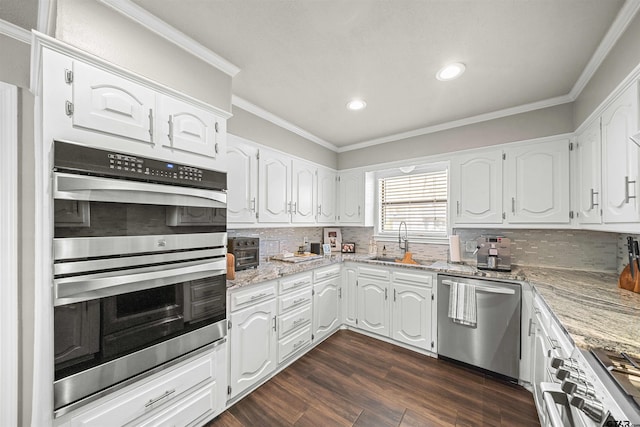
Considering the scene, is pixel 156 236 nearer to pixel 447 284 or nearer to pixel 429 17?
pixel 429 17

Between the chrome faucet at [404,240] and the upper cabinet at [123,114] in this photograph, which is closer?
the upper cabinet at [123,114]

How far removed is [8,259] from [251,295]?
4.39 feet

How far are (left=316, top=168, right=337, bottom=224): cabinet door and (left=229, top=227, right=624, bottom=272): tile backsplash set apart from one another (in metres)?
0.37

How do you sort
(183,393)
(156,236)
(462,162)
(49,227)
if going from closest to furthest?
(49,227) → (156,236) → (183,393) → (462,162)

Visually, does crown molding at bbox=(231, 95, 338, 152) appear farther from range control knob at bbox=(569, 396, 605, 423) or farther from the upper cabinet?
range control knob at bbox=(569, 396, 605, 423)

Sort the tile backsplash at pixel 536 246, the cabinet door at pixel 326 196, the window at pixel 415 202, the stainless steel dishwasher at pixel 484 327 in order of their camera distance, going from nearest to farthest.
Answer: the stainless steel dishwasher at pixel 484 327, the tile backsplash at pixel 536 246, the window at pixel 415 202, the cabinet door at pixel 326 196

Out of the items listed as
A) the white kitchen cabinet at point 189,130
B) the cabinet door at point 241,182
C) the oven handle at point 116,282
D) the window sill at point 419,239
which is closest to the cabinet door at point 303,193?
the cabinet door at point 241,182

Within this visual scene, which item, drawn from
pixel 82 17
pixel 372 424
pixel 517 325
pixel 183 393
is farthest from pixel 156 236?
pixel 517 325

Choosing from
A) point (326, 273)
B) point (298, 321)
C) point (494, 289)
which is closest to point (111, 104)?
point (298, 321)

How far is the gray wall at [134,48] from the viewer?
3.81 feet

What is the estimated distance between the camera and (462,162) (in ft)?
9.17

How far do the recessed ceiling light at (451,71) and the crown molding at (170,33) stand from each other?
5.10ft

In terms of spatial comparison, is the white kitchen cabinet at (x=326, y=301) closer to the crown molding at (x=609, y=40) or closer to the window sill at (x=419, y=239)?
the window sill at (x=419, y=239)

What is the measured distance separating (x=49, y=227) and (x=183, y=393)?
116cm
